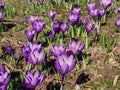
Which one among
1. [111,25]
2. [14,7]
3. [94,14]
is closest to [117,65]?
[94,14]

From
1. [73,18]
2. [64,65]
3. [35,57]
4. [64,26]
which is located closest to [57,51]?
[35,57]

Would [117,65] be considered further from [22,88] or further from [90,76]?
[22,88]

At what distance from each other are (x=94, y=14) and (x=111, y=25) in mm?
827

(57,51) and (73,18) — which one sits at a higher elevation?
(73,18)

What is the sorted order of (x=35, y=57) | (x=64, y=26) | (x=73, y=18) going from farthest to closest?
(x=73, y=18)
(x=64, y=26)
(x=35, y=57)

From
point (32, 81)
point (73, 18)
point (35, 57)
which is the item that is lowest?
point (32, 81)

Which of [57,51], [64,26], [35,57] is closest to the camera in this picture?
[35,57]

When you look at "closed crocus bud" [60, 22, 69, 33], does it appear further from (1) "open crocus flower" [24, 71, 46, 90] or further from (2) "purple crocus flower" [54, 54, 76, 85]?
(1) "open crocus flower" [24, 71, 46, 90]

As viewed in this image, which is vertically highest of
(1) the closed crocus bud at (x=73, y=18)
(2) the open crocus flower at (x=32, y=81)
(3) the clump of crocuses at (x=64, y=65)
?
(1) the closed crocus bud at (x=73, y=18)

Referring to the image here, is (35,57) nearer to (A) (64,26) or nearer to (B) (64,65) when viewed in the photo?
(B) (64,65)

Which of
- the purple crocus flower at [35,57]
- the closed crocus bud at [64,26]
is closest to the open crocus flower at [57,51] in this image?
the purple crocus flower at [35,57]

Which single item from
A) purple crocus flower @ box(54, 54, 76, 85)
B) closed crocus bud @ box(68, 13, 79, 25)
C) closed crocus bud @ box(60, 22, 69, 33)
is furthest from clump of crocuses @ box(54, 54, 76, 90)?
closed crocus bud @ box(68, 13, 79, 25)

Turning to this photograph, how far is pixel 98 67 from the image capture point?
4.83m

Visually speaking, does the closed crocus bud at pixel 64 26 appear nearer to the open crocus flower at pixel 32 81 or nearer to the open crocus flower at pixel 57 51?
the open crocus flower at pixel 57 51
